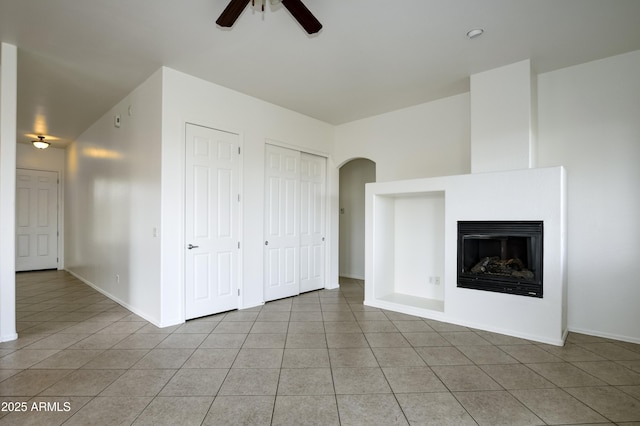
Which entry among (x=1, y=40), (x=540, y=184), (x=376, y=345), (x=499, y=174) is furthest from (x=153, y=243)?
(x=540, y=184)

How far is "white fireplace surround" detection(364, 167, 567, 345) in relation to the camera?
3.15 meters

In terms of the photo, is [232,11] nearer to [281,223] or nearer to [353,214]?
[281,223]

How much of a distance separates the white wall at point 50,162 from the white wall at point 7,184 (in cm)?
541

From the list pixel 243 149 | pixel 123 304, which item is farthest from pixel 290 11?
pixel 123 304

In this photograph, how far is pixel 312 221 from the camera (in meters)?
5.39

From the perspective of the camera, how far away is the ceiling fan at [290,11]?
7.03 ft

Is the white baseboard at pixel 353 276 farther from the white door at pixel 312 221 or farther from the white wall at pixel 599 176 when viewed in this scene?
the white wall at pixel 599 176

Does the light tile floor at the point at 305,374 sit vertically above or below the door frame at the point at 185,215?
below

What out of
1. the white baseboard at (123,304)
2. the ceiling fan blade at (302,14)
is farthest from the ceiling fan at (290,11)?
the white baseboard at (123,304)

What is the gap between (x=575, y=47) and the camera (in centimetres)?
321

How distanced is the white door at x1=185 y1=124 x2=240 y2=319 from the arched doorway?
2949 millimetres

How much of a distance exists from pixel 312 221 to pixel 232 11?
11.7ft

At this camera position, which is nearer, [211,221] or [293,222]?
[211,221]

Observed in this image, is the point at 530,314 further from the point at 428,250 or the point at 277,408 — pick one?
the point at 277,408
